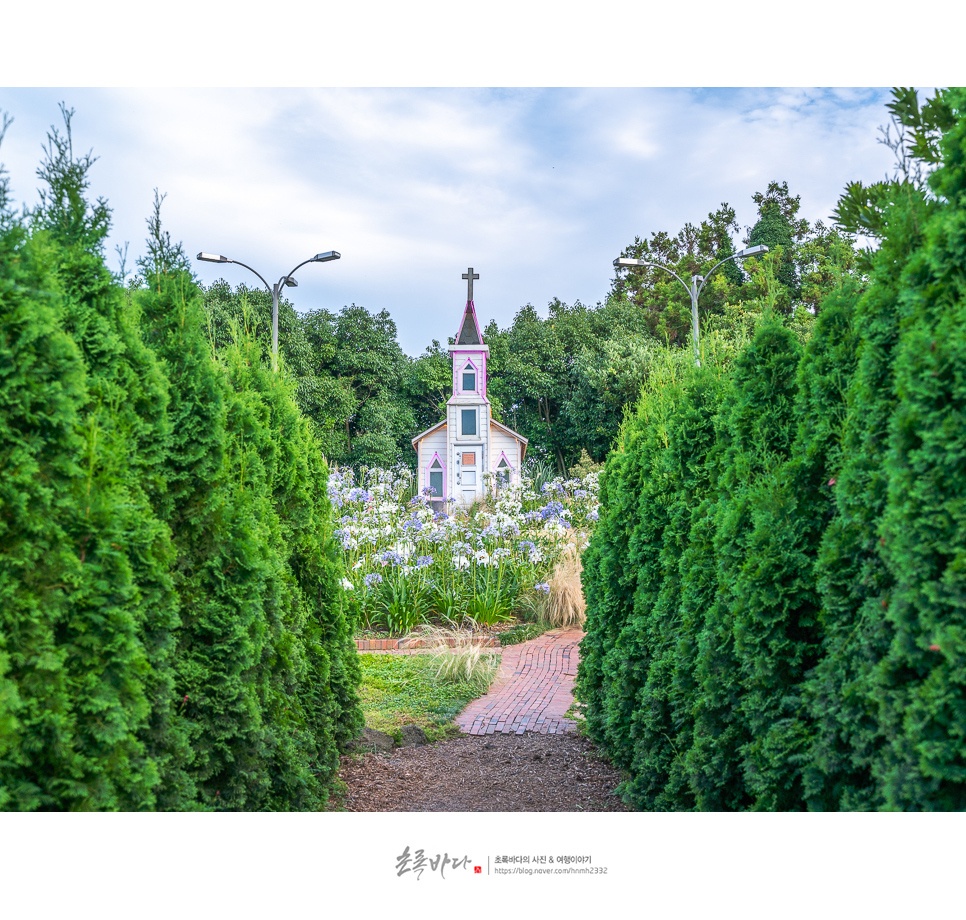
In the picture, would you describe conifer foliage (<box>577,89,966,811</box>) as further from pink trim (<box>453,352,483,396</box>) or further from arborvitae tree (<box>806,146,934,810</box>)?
pink trim (<box>453,352,483,396</box>)

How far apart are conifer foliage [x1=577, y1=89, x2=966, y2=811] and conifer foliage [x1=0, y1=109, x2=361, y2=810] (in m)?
1.86

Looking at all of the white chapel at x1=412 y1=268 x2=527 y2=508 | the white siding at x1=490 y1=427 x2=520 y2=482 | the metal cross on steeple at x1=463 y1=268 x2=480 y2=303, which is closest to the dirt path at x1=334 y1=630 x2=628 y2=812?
the metal cross on steeple at x1=463 y1=268 x2=480 y2=303

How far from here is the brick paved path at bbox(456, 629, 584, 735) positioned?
4961mm

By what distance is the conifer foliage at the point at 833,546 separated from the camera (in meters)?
1.68

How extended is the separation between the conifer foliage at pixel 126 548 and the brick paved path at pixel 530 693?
6.32 feet

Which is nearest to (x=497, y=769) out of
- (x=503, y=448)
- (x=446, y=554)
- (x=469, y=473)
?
(x=446, y=554)

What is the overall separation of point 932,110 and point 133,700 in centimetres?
314

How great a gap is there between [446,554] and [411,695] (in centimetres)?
288

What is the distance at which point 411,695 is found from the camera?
18.4 feet

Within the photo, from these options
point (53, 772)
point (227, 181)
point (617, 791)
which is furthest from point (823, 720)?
point (227, 181)

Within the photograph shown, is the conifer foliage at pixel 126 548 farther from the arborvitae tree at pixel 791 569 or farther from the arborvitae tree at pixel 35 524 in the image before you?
the arborvitae tree at pixel 791 569

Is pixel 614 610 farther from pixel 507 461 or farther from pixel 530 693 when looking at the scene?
pixel 507 461

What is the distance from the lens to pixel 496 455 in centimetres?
1376

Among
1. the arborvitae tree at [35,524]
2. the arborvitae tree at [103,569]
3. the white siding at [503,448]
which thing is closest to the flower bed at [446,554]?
the white siding at [503,448]
